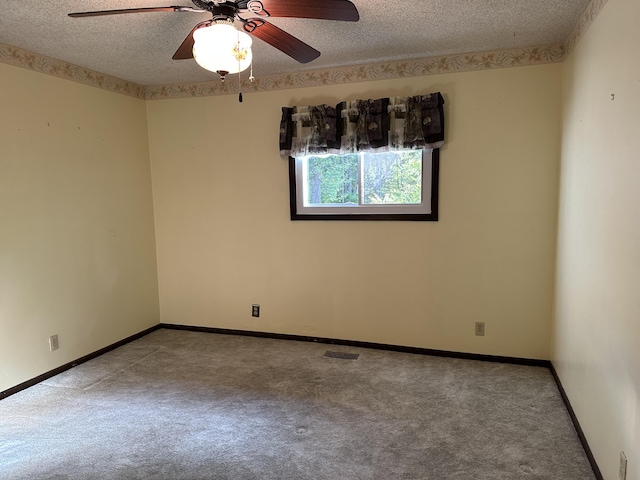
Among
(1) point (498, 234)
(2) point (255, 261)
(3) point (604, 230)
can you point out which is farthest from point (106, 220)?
(3) point (604, 230)

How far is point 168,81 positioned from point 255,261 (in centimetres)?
183

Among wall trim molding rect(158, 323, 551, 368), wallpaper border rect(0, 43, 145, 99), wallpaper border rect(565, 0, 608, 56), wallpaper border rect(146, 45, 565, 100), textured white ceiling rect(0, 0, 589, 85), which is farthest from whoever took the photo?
wall trim molding rect(158, 323, 551, 368)

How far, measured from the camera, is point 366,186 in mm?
3586

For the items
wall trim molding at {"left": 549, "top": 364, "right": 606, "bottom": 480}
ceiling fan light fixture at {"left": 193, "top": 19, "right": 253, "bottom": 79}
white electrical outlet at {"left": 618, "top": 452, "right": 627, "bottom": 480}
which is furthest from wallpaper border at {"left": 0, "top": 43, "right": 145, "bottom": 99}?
wall trim molding at {"left": 549, "top": 364, "right": 606, "bottom": 480}

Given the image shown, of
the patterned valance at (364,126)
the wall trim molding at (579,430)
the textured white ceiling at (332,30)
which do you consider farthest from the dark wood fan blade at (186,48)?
the wall trim molding at (579,430)

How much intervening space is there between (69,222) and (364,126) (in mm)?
2455

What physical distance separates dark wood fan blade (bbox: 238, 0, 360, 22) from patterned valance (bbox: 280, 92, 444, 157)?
1480mm

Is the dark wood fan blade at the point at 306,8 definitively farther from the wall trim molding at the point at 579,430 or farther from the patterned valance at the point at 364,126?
the wall trim molding at the point at 579,430

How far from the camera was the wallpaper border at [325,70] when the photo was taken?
291 centimetres

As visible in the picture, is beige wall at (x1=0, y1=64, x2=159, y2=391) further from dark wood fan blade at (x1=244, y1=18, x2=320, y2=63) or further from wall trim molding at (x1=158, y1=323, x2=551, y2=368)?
dark wood fan blade at (x1=244, y1=18, x2=320, y2=63)

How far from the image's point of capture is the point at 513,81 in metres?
3.06

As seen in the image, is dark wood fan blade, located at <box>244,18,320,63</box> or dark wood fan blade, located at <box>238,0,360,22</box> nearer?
dark wood fan blade, located at <box>238,0,360,22</box>

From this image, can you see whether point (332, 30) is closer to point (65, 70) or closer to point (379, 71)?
point (379, 71)

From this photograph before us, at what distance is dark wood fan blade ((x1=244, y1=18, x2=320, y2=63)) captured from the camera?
2018mm
